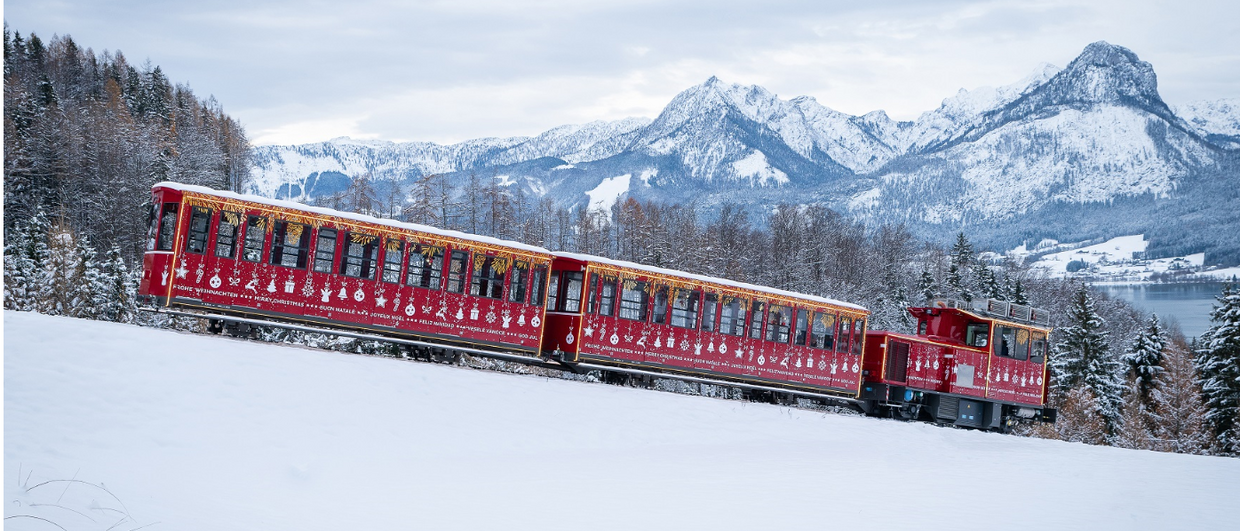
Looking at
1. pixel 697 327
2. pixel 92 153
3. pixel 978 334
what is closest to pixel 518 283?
pixel 697 327

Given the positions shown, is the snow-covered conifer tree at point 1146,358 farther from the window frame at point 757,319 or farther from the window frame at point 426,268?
the window frame at point 426,268

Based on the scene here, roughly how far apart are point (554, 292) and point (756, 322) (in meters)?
5.83

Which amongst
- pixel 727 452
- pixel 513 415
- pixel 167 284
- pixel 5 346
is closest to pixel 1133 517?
pixel 727 452

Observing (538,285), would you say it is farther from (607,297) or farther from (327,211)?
(327,211)

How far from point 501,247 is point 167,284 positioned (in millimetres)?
7145

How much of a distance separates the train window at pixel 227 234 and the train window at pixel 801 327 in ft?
48.6

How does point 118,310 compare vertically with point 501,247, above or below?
below

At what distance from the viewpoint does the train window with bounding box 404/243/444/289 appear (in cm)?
2134

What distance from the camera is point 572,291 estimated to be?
2347 cm

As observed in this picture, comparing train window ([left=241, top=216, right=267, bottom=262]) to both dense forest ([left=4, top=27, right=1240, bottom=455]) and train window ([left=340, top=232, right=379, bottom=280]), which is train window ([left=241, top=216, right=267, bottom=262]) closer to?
train window ([left=340, top=232, right=379, bottom=280])

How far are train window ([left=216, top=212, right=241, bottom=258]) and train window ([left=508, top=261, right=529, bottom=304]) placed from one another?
20.2 feet

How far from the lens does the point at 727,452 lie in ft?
56.0

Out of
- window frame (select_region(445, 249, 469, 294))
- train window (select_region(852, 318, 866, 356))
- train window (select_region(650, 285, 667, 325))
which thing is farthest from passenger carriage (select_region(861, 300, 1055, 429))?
window frame (select_region(445, 249, 469, 294))

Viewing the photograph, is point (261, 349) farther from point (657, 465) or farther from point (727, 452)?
point (727, 452)
